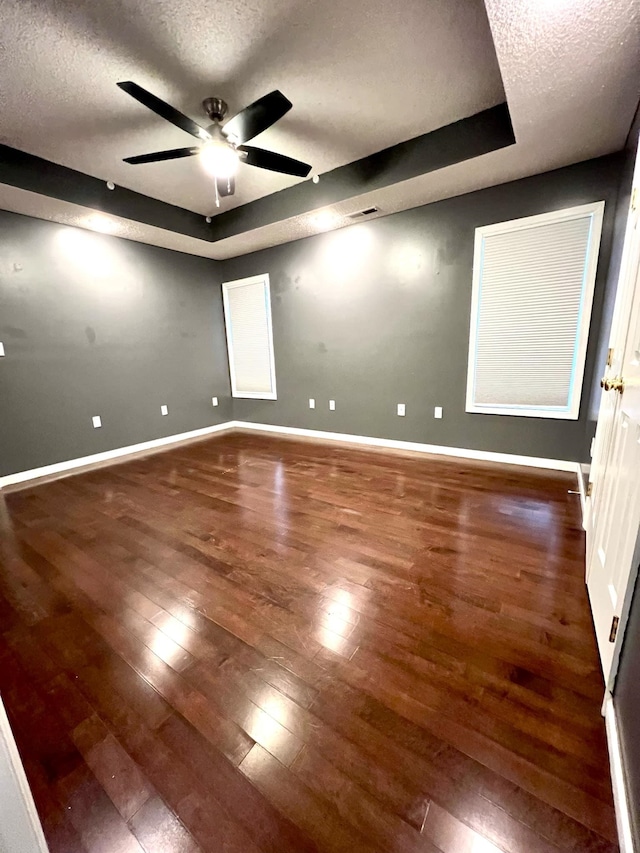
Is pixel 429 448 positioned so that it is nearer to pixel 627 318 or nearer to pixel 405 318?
pixel 405 318

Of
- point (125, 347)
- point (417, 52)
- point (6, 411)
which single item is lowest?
point (6, 411)

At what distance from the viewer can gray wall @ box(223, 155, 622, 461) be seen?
2.90 m

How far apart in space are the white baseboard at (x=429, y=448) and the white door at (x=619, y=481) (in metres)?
1.60

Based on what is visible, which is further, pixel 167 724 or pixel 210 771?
pixel 167 724

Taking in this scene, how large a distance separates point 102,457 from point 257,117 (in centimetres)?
367

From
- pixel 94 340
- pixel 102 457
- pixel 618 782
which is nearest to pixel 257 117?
pixel 94 340

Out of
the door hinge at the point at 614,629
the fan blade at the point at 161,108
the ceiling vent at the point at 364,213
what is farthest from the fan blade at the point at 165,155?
the door hinge at the point at 614,629

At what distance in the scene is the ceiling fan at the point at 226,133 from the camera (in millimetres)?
1841

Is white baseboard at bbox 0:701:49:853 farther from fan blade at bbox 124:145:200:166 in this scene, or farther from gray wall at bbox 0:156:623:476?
gray wall at bbox 0:156:623:476

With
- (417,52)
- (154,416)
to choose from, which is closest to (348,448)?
(154,416)

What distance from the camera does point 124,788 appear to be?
0.95 meters

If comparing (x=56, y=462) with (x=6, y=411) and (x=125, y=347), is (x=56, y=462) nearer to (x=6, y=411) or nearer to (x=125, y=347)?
(x=6, y=411)

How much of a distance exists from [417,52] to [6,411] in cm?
427

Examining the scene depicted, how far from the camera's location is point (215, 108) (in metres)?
2.26
